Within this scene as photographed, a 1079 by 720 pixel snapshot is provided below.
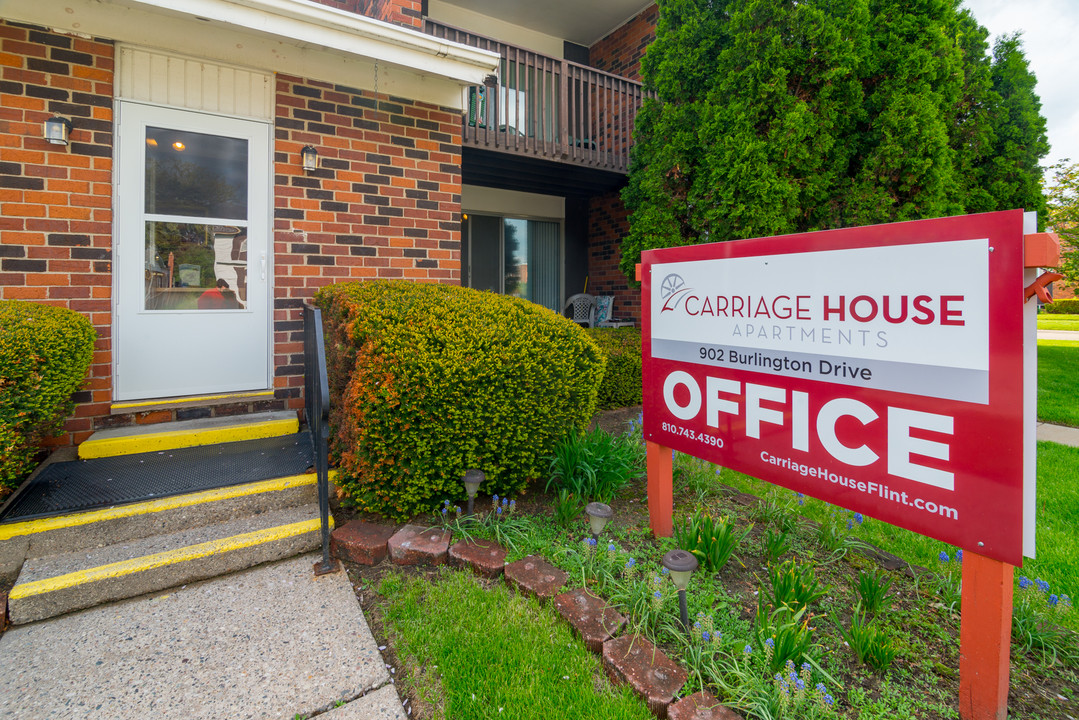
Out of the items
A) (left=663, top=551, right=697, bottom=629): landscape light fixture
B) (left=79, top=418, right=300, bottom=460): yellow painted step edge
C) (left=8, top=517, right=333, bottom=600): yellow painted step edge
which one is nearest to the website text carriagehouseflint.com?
(left=663, top=551, right=697, bottom=629): landscape light fixture

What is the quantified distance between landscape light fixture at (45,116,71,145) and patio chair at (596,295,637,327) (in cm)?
637

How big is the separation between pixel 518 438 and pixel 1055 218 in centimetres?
1720

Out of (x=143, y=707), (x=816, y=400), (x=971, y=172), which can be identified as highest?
(x=971, y=172)

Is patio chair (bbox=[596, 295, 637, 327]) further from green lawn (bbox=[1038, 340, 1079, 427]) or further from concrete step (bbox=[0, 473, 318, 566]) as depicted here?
concrete step (bbox=[0, 473, 318, 566])

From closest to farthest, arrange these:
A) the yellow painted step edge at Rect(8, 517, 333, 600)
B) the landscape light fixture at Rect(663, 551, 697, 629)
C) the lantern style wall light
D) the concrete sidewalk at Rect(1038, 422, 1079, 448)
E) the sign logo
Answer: the landscape light fixture at Rect(663, 551, 697, 629), the yellow painted step edge at Rect(8, 517, 333, 600), the sign logo, the lantern style wall light, the concrete sidewalk at Rect(1038, 422, 1079, 448)

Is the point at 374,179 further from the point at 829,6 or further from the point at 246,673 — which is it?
the point at 829,6

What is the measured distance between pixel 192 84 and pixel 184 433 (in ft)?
8.32

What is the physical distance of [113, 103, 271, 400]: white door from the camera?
3.56 metres

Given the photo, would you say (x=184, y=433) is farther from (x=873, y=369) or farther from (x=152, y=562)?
(x=873, y=369)

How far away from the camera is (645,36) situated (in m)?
8.09

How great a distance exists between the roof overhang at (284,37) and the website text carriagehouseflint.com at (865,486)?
12.6 ft

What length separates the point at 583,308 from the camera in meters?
8.15

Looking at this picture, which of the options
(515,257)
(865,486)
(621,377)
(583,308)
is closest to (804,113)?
(621,377)

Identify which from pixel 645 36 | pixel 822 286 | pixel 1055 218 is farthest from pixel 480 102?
pixel 1055 218
